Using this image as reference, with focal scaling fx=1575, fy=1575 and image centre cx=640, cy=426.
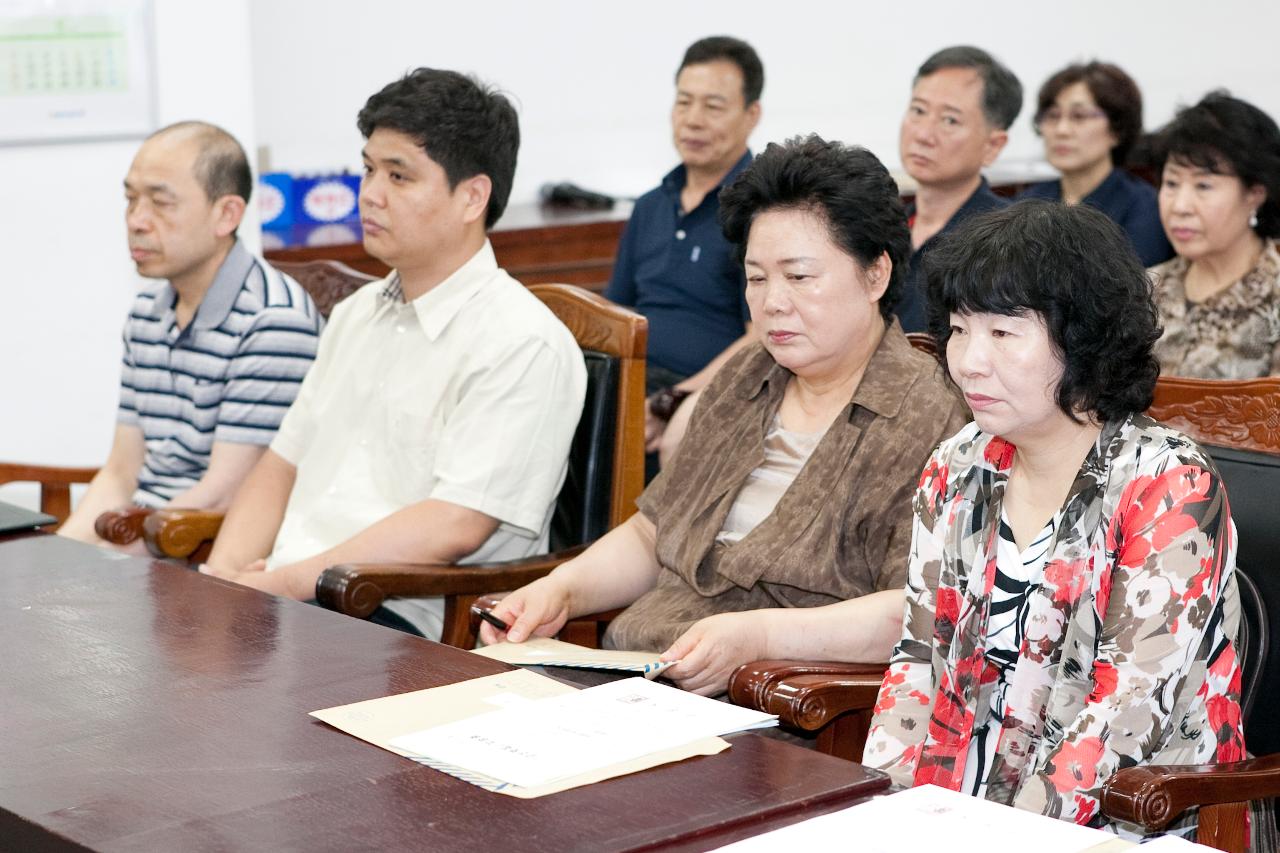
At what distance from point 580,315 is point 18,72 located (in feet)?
5.58

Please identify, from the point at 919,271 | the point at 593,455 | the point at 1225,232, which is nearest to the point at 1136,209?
the point at 1225,232

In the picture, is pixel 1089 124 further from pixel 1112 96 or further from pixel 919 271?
pixel 919 271

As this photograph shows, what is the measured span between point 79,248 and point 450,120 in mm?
1455

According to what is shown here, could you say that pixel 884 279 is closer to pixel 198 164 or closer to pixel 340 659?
A: pixel 340 659

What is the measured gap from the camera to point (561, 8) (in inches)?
203

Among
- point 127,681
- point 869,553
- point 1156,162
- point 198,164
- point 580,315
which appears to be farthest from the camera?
point 1156,162

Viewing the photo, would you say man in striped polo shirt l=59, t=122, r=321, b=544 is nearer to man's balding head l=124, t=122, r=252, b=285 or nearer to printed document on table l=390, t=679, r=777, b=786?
man's balding head l=124, t=122, r=252, b=285

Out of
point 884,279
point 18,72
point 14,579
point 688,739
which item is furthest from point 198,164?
point 688,739

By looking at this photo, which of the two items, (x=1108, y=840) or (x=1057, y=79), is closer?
(x=1108, y=840)

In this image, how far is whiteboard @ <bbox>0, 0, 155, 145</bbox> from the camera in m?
3.51

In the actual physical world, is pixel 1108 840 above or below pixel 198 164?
below

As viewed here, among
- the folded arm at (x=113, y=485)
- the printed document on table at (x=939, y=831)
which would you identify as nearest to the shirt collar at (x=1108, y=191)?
the folded arm at (x=113, y=485)

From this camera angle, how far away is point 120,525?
8.78 feet

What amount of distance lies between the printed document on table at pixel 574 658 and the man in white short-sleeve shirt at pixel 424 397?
0.54 metres
